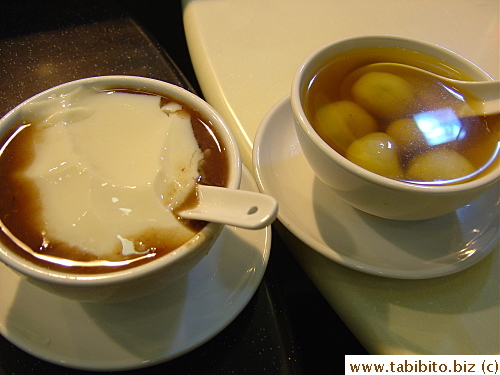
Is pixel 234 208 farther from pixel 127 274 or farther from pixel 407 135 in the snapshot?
pixel 407 135

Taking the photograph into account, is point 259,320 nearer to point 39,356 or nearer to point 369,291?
point 369,291

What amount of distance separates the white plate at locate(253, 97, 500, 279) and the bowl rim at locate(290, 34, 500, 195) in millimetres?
120

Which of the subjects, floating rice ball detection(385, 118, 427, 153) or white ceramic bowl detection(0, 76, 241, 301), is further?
floating rice ball detection(385, 118, 427, 153)

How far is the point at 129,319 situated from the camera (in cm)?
60

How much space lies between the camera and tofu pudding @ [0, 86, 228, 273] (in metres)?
0.52

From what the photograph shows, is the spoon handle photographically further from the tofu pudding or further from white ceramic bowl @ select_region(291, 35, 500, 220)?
the tofu pudding

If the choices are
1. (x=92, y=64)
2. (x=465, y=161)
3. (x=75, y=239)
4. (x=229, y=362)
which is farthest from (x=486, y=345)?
(x=92, y=64)

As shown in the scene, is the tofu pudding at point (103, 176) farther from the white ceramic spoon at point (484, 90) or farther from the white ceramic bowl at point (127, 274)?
the white ceramic spoon at point (484, 90)

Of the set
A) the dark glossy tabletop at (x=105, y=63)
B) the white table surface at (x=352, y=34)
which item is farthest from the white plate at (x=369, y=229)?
the dark glossy tabletop at (x=105, y=63)

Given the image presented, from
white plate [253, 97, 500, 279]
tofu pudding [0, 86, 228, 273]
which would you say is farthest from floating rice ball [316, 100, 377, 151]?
tofu pudding [0, 86, 228, 273]

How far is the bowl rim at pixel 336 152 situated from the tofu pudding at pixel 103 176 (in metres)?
0.15

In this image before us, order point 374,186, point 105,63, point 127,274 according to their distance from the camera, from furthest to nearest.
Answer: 1. point 105,63
2. point 374,186
3. point 127,274

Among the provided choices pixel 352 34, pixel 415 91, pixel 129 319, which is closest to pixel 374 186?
pixel 415 91

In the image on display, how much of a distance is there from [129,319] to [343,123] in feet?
1.64
